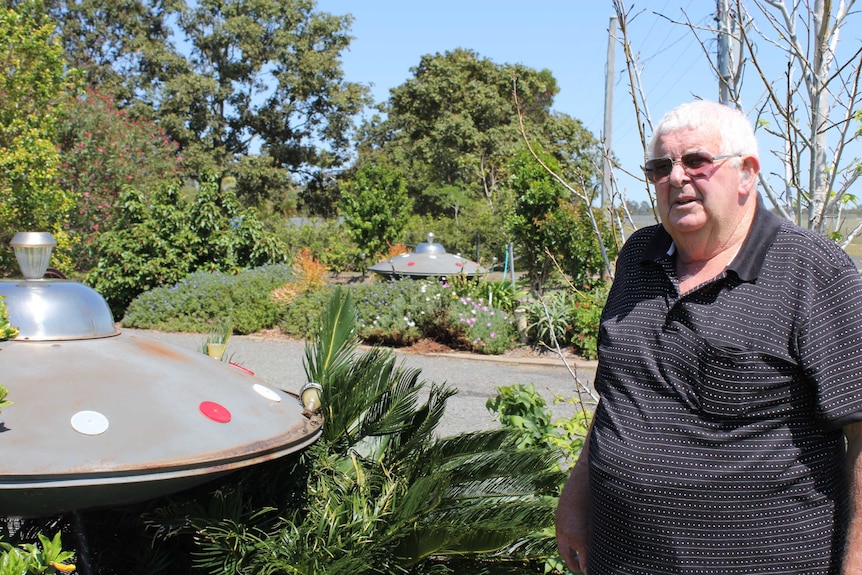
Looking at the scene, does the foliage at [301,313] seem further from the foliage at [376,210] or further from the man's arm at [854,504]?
the man's arm at [854,504]

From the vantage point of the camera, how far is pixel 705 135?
1.84m

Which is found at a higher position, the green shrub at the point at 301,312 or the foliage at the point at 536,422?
the foliage at the point at 536,422

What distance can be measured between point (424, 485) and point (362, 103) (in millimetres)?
29364

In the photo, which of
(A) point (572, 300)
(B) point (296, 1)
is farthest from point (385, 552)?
(B) point (296, 1)

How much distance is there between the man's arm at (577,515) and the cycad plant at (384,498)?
21.9 inches

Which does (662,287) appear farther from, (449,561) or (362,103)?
(362,103)

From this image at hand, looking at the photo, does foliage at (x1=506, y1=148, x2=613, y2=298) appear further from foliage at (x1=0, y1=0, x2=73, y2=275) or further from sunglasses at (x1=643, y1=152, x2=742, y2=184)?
sunglasses at (x1=643, y1=152, x2=742, y2=184)

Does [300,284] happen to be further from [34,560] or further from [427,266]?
[34,560]

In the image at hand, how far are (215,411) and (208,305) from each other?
10.2 m

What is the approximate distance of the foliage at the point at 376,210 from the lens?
18.7 meters

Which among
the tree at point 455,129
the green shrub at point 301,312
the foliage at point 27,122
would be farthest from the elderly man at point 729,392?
the tree at point 455,129

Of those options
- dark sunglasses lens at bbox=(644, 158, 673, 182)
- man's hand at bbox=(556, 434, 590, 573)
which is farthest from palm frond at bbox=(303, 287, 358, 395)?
dark sunglasses lens at bbox=(644, 158, 673, 182)

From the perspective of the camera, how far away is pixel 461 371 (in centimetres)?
973

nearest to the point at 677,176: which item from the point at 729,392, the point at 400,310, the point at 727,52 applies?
the point at 729,392
